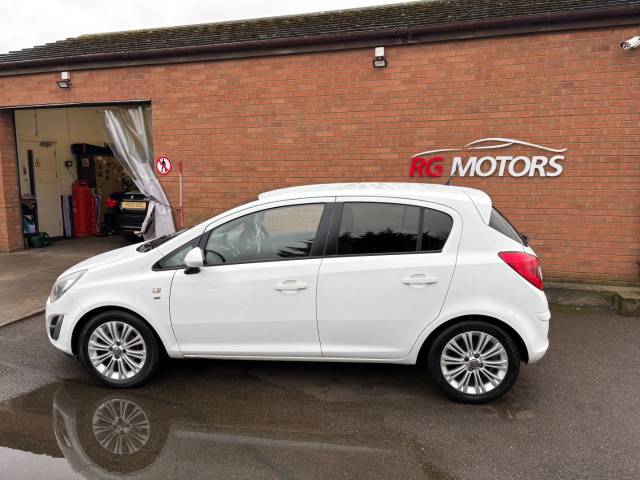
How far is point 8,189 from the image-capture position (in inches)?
357

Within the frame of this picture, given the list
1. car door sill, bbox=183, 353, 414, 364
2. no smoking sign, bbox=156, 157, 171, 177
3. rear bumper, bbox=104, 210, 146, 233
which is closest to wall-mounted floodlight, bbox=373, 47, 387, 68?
no smoking sign, bbox=156, 157, 171, 177

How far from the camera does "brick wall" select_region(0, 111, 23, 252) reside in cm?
897

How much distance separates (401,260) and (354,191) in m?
0.67

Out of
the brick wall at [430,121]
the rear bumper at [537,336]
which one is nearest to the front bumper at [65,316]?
the rear bumper at [537,336]

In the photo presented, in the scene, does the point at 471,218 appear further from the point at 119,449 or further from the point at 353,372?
the point at 119,449

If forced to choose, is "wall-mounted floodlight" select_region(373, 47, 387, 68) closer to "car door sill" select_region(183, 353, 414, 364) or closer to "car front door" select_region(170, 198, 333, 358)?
"car front door" select_region(170, 198, 333, 358)

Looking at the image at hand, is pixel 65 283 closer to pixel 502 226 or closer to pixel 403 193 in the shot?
pixel 403 193

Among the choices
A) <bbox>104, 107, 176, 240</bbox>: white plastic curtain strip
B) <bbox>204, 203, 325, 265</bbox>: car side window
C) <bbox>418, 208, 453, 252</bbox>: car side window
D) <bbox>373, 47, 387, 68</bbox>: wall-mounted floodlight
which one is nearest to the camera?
<bbox>418, 208, 453, 252</bbox>: car side window

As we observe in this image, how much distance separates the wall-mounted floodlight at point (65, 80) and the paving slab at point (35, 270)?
120 inches

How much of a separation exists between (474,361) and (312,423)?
1.27m

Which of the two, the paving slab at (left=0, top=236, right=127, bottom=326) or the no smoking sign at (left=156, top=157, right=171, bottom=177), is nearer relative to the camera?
the paving slab at (left=0, top=236, right=127, bottom=326)

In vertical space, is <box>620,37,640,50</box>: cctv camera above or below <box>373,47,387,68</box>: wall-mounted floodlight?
below

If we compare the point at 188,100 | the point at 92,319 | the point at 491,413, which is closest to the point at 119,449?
the point at 92,319

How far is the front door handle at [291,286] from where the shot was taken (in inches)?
140
